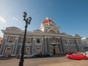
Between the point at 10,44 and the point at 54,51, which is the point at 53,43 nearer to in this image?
the point at 54,51

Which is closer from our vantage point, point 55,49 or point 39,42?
point 39,42

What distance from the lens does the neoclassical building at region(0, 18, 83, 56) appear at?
18938mm

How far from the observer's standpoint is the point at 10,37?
19734mm

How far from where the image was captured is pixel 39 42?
22.7 m

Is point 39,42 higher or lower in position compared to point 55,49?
higher

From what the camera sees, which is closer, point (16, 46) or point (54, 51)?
point (16, 46)

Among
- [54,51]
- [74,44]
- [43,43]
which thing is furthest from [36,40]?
[74,44]

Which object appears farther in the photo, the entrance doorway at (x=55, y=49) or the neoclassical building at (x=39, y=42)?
the entrance doorway at (x=55, y=49)

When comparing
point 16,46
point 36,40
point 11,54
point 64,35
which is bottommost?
point 11,54

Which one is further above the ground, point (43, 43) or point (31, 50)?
point (43, 43)

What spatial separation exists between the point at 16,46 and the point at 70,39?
23323 millimetres

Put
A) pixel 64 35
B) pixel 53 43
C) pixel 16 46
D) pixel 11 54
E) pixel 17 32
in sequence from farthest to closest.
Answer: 1. pixel 64 35
2. pixel 53 43
3. pixel 17 32
4. pixel 16 46
5. pixel 11 54

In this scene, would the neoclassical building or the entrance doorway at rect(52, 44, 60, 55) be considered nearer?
the neoclassical building

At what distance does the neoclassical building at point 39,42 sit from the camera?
18.9 m
